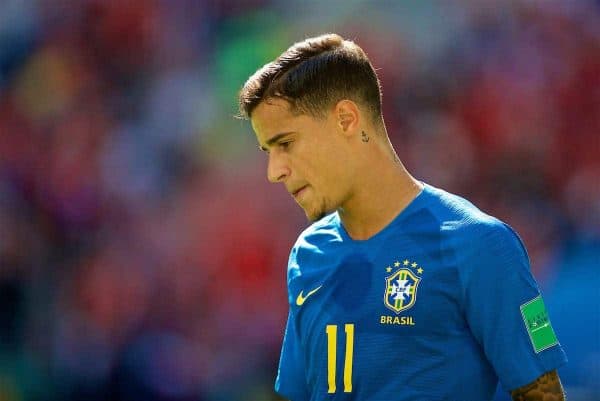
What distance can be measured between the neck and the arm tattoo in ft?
1.57

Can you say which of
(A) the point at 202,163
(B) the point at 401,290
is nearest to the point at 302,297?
(B) the point at 401,290

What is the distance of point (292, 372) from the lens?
2.22 meters

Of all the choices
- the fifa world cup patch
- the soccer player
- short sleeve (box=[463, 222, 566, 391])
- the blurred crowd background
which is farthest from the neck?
the blurred crowd background

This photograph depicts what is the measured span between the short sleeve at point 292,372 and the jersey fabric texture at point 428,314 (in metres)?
0.12

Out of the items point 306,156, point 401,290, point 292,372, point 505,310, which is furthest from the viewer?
point 292,372

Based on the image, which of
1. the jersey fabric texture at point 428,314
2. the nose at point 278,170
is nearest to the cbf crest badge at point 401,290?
the jersey fabric texture at point 428,314

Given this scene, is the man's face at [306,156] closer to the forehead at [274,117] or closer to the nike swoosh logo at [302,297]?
the forehead at [274,117]

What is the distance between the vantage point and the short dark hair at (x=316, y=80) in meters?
2.04

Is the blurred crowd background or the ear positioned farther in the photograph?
the blurred crowd background

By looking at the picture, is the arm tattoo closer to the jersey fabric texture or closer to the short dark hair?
the jersey fabric texture

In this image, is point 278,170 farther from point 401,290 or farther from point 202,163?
point 202,163

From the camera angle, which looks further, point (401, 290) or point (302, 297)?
point (302, 297)

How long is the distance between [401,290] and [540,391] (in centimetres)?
35

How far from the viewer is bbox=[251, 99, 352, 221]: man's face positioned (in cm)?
201
